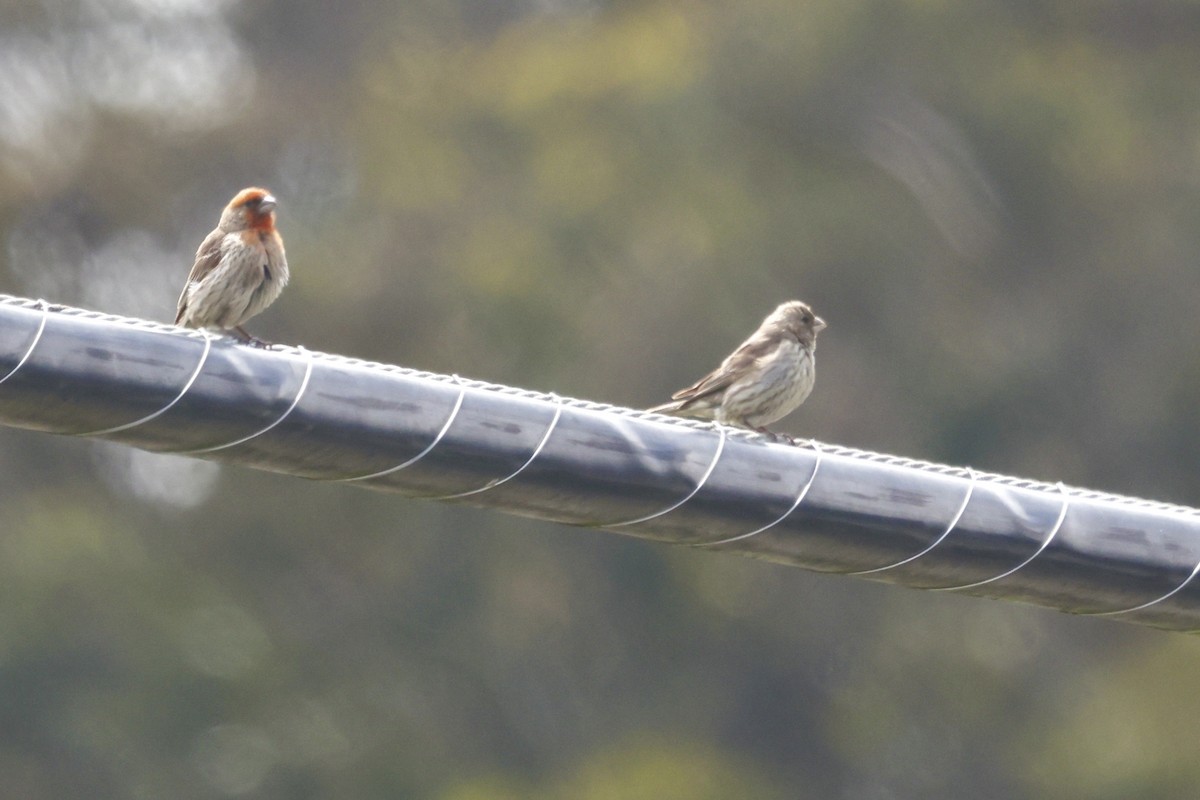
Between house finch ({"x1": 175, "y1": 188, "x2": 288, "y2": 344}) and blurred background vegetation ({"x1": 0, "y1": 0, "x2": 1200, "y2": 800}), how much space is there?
1502cm

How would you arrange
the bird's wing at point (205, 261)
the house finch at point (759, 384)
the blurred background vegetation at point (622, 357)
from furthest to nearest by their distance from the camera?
the blurred background vegetation at point (622, 357) < the house finch at point (759, 384) < the bird's wing at point (205, 261)

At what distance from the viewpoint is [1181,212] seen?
30234 millimetres

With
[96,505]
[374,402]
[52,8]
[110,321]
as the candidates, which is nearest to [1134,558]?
[374,402]

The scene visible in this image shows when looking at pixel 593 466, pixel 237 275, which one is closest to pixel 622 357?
pixel 237 275

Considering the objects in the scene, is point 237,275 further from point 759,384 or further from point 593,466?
point 593,466

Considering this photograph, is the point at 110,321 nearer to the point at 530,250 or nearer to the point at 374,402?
the point at 374,402

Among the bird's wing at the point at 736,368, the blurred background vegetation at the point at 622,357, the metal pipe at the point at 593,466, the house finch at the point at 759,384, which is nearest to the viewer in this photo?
the metal pipe at the point at 593,466

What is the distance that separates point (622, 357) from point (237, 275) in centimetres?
1692

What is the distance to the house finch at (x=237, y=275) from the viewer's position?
36.8 feet

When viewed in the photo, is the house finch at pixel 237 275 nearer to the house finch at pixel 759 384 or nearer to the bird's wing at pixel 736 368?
the house finch at pixel 759 384

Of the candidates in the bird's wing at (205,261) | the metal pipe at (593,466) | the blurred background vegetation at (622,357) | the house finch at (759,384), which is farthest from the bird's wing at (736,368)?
the blurred background vegetation at (622,357)

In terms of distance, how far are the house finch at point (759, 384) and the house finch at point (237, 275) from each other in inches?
72.0

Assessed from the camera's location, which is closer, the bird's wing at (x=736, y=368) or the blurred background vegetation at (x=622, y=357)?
the bird's wing at (x=736, y=368)

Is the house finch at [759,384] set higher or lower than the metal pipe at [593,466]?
higher
